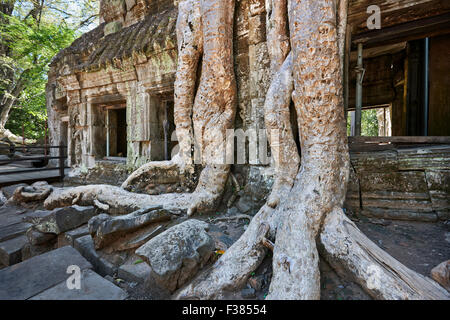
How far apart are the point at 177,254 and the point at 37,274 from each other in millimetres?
1239

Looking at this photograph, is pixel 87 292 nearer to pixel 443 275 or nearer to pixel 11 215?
pixel 443 275

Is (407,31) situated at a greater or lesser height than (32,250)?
greater

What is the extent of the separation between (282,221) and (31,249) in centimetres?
283

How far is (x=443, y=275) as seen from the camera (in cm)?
133

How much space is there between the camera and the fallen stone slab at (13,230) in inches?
106

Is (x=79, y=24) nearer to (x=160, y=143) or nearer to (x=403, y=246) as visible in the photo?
(x=160, y=143)

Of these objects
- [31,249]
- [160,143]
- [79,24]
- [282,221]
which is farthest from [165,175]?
[79,24]

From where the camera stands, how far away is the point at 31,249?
2441 millimetres

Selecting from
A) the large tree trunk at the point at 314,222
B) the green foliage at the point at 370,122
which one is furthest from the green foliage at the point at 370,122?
the large tree trunk at the point at 314,222

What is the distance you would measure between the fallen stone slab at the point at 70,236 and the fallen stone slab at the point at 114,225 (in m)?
0.37

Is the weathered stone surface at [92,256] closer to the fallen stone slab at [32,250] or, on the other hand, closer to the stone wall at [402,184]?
the fallen stone slab at [32,250]

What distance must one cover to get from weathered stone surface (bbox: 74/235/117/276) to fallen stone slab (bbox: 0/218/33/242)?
47.1 inches

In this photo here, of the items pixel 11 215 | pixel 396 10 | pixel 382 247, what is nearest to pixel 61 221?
pixel 11 215

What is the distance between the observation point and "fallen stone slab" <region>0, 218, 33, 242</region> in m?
2.69
